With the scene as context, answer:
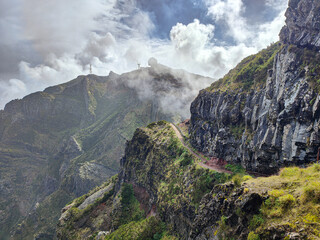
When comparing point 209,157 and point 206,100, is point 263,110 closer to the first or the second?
point 209,157

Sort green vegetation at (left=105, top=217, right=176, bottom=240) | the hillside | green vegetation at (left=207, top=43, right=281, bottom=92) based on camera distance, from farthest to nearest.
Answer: green vegetation at (left=207, top=43, right=281, bottom=92), green vegetation at (left=105, top=217, right=176, bottom=240), the hillside

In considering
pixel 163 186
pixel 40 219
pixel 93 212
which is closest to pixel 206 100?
pixel 163 186

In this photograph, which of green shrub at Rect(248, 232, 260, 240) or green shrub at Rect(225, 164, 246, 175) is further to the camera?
green shrub at Rect(225, 164, 246, 175)

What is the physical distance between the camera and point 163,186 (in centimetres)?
5875

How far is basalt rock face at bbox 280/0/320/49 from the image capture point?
38.5 metres

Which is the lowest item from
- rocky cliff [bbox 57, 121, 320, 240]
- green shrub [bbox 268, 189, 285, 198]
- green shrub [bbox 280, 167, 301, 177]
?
rocky cliff [bbox 57, 121, 320, 240]

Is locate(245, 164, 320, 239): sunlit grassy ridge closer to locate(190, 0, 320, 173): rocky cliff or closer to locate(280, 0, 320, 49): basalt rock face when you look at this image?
locate(190, 0, 320, 173): rocky cliff

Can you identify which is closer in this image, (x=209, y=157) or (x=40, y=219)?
(x=209, y=157)

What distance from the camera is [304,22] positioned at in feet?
136

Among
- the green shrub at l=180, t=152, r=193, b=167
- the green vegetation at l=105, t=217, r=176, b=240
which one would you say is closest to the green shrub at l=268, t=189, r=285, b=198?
the green vegetation at l=105, t=217, r=176, b=240

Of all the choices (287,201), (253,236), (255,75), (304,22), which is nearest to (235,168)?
(255,75)

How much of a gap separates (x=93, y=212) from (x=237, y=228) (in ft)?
262

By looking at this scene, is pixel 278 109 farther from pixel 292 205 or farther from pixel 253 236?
pixel 253 236

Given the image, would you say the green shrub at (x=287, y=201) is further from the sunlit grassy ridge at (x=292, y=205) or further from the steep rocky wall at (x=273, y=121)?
the steep rocky wall at (x=273, y=121)
